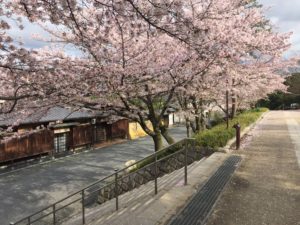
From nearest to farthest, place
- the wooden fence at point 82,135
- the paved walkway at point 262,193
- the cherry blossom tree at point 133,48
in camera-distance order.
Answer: the cherry blossom tree at point 133,48
the paved walkway at point 262,193
the wooden fence at point 82,135

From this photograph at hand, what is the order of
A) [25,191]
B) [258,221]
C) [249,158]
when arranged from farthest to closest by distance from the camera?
[25,191] → [249,158] → [258,221]

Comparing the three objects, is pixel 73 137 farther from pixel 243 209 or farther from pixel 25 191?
pixel 243 209

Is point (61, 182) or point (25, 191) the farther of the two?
point (61, 182)

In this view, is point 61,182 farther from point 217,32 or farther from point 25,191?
point 217,32

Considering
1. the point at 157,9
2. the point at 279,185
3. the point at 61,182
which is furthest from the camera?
the point at 61,182

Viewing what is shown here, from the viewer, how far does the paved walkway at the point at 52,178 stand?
1224 cm

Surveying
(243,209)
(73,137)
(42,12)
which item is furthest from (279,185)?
(73,137)

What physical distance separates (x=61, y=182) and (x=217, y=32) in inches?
444

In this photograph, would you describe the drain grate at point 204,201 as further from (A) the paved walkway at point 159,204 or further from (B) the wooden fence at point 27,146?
(B) the wooden fence at point 27,146

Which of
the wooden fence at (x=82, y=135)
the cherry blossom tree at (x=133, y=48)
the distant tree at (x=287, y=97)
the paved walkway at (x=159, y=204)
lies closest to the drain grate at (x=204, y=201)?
the paved walkway at (x=159, y=204)

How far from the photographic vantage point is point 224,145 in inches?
474

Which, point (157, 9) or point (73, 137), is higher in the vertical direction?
point (157, 9)

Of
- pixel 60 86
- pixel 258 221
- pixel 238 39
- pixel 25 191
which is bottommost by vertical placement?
pixel 25 191

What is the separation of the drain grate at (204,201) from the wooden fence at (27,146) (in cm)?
1327
